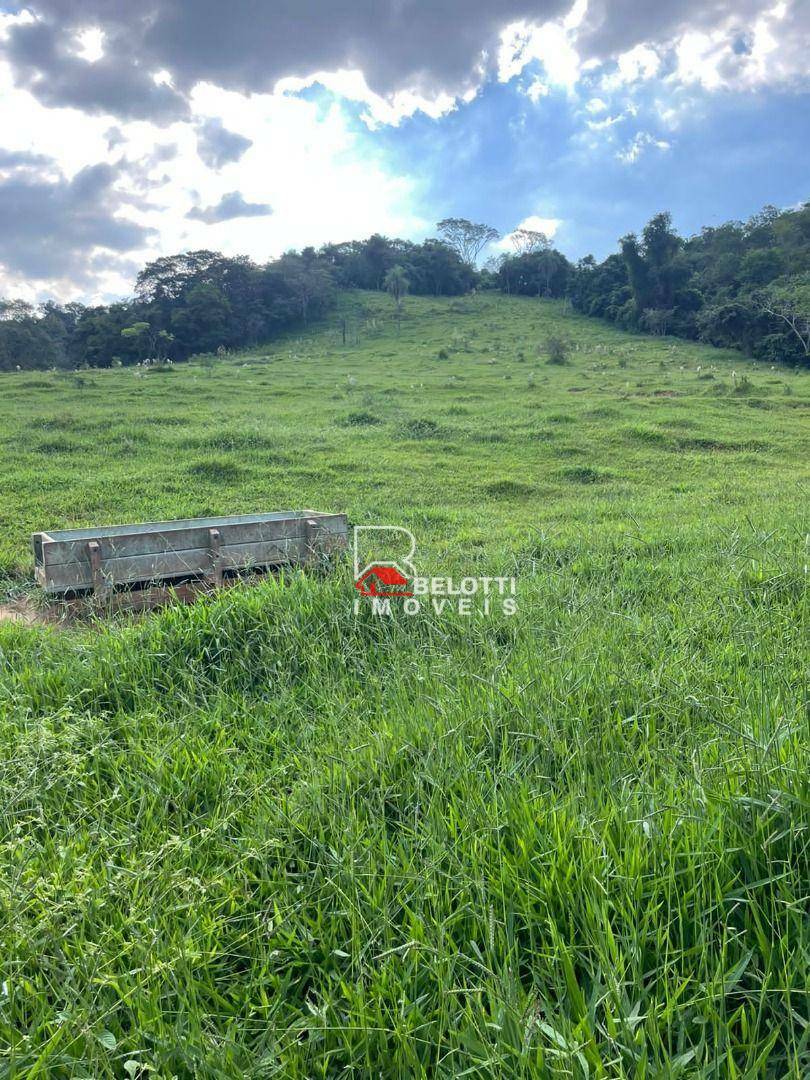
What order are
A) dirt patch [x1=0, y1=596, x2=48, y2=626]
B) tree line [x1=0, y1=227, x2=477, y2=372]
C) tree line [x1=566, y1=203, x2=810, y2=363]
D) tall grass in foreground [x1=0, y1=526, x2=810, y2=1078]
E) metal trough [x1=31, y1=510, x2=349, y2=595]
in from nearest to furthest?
tall grass in foreground [x1=0, y1=526, x2=810, y2=1078], dirt patch [x1=0, y1=596, x2=48, y2=626], metal trough [x1=31, y1=510, x2=349, y2=595], tree line [x1=566, y1=203, x2=810, y2=363], tree line [x1=0, y1=227, x2=477, y2=372]

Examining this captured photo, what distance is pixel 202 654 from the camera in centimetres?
357

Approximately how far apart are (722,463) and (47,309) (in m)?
61.0

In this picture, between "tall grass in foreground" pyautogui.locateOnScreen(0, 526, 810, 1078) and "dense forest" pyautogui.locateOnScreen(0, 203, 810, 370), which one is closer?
"tall grass in foreground" pyautogui.locateOnScreen(0, 526, 810, 1078)

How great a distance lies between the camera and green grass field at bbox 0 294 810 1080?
1.36 meters

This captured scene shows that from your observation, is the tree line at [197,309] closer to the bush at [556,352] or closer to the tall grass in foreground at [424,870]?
the bush at [556,352]

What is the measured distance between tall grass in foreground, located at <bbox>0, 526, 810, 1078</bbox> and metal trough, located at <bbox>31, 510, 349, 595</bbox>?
1.83 m

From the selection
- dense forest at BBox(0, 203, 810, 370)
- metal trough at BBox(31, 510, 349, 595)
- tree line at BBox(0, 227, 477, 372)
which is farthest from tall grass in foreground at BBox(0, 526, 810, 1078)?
dense forest at BBox(0, 203, 810, 370)

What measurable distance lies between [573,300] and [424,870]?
6372cm

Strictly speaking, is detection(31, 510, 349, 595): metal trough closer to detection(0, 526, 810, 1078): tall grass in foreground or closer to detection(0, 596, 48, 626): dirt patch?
detection(0, 596, 48, 626): dirt patch

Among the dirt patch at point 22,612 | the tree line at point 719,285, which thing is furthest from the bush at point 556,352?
the dirt patch at point 22,612

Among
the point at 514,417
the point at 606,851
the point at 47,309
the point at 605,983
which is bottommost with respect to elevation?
the point at 605,983

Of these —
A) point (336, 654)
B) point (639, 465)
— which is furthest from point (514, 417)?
point (336, 654)

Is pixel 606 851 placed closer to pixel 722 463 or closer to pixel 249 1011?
pixel 249 1011

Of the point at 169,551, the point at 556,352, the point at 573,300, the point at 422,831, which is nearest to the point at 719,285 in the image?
the point at 573,300
